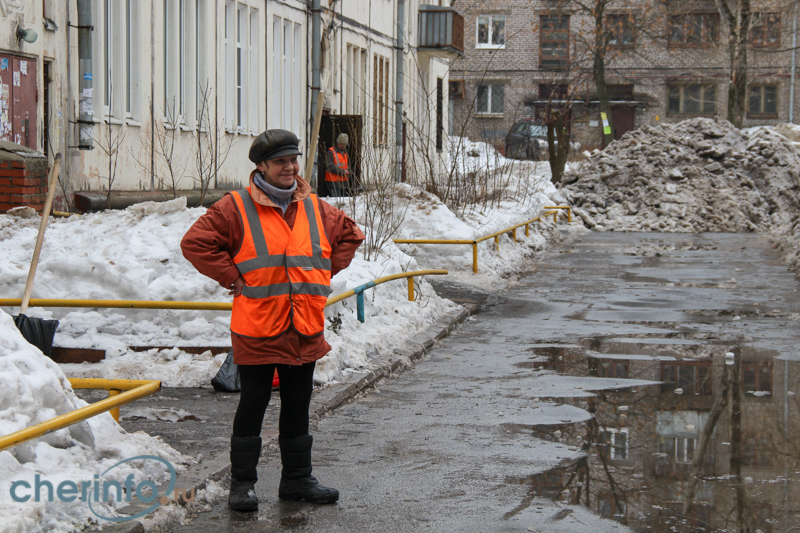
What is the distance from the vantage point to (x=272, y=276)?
4930mm

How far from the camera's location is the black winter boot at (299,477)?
5.12 m

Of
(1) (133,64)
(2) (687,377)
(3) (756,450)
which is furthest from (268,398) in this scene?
(1) (133,64)

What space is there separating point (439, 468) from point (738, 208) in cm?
2480

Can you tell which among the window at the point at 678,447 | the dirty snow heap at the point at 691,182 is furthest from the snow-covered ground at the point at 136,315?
the dirty snow heap at the point at 691,182

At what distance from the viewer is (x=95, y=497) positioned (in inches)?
181

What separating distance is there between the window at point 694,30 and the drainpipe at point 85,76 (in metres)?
42.5

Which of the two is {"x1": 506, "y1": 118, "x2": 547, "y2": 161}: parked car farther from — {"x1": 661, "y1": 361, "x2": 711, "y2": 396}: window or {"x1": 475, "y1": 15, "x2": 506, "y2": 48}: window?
{"x1": 661, "y1": 361, "x2": 711, "y2": 396}: window

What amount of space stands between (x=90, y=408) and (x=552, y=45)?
173ft

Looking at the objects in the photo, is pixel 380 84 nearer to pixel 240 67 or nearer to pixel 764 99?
pixel 240 67


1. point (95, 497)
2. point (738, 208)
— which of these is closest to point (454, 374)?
point (95, 497)

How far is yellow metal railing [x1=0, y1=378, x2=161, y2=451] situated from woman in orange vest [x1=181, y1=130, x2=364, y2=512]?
0.50 meters

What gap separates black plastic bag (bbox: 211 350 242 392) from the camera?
292 inches

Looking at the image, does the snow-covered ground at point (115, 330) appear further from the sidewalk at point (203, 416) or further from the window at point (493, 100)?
the window at point (493, 100)

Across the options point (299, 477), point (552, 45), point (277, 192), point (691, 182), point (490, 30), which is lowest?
point (299, 477)
